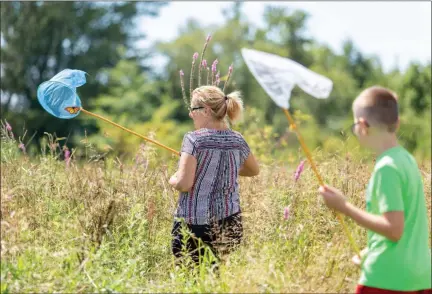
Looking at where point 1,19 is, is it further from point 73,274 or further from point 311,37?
point 73,274

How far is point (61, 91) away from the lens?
5461 millimetres

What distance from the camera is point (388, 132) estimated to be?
3.61 metres

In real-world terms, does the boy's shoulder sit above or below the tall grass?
above

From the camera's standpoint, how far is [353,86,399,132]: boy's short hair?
3588mm

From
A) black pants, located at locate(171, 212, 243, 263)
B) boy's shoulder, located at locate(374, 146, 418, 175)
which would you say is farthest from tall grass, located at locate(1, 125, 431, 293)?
boy's shoulder, located at locate(374, 146, 418, 175)

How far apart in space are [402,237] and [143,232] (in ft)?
7.65

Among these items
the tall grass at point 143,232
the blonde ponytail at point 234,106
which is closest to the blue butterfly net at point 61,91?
the tall grass at point 143,232

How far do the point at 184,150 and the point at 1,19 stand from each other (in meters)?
35.3

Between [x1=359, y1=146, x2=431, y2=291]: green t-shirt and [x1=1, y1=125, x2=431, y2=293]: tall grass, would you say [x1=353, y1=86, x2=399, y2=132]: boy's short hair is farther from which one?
[x1=1, y1=125, x2=431, y2=293]: tall grass

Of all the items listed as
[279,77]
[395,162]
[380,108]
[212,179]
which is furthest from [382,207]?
[212,179]

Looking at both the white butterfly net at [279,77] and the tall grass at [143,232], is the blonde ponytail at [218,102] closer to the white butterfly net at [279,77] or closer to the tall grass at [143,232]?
the tall grass at [143,232]

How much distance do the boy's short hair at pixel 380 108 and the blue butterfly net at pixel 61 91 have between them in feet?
8.29

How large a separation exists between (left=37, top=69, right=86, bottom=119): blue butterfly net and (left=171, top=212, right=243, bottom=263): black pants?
1251mm

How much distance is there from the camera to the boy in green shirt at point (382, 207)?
3.53m
